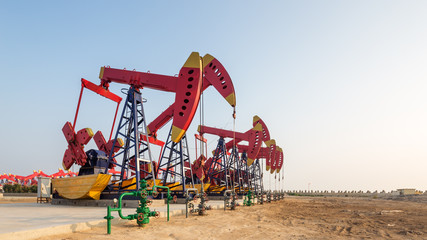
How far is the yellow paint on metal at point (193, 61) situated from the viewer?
13.3 m

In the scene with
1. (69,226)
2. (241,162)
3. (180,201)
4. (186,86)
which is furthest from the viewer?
(241,162)

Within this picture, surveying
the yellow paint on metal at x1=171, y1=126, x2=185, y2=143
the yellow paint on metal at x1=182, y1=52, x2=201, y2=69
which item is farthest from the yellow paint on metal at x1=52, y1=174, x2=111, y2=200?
the yellow paint on metal at x1=182, y1=52, x2=201, y2=69

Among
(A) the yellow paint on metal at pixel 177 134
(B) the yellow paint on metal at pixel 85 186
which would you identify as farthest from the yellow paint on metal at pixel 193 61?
(B) the yellow paint on metal at pixel 85 186

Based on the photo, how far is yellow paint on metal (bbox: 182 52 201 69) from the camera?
13.3 m

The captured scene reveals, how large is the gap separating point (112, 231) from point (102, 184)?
8635mm

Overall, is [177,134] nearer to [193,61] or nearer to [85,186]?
[193,61]

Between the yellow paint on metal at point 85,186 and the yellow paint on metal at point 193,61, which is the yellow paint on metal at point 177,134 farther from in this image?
the yellow paint on metal at point 85,186

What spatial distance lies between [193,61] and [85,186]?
343 inches

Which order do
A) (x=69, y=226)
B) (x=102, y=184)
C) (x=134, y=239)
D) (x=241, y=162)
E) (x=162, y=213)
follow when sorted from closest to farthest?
(x=134, y=239) → (x=69, y=226) → (x=162, y=213) → (x=102, y=184) → (x=241, y=162)

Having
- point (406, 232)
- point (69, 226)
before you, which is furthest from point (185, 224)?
point (406, 232)

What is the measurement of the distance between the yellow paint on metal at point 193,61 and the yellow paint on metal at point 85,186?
739cm

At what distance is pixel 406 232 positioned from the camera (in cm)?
997

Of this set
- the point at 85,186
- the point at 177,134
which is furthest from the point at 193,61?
the point at 85,186

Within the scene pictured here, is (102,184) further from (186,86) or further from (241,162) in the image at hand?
(241,162)
